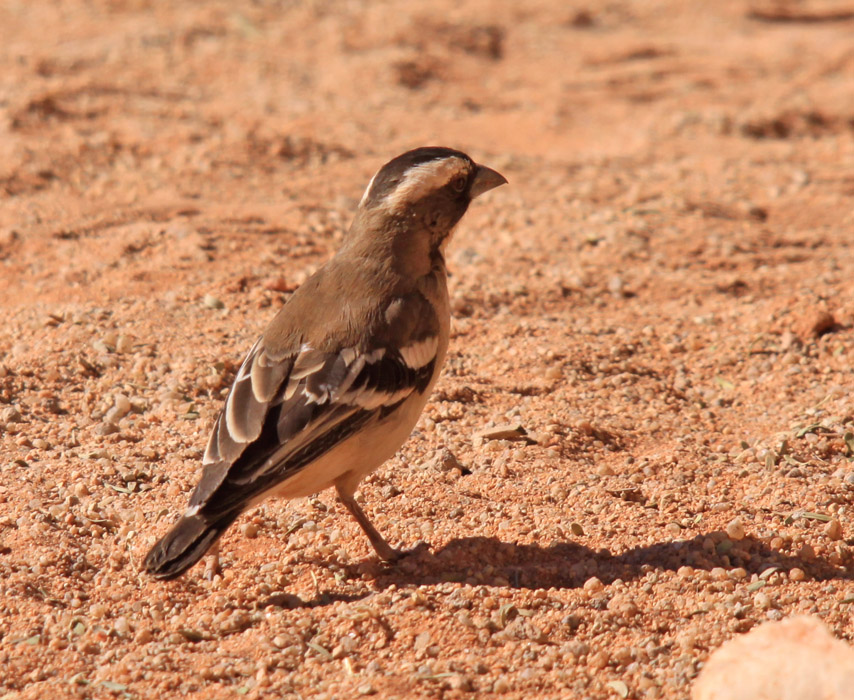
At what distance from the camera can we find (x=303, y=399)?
4832mm

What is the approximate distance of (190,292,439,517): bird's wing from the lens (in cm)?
457

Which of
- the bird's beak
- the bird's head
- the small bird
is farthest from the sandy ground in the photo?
the bird's beak

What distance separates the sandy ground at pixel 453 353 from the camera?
4.52 metres

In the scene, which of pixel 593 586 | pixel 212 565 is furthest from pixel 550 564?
pixel 212 565

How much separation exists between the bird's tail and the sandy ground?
0.33 m

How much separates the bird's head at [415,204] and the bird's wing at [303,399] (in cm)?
45

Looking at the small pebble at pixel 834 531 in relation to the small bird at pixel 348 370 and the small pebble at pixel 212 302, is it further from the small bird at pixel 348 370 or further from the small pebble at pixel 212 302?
the small pebble at pixel 212 302

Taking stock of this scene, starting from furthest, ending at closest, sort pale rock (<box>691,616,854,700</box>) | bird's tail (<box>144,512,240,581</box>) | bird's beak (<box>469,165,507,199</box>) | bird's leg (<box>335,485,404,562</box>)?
bird's beak (<box>469,165,507,199</box>) < bird's leg (<box>335,485,404,562</box>) < bird's tail (<box>144,512,240,581</box>) < pale rock (<box>691,616,854,700</box>)

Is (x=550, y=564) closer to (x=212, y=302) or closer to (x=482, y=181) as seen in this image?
(x=482, y=181)

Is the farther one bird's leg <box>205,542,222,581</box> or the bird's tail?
bird's leg <box>205,542,222,581</box>

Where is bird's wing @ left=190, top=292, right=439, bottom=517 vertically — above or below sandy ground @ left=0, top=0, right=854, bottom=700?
above

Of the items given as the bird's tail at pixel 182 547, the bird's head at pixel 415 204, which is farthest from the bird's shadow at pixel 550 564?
the bird's head at pixel 415 204

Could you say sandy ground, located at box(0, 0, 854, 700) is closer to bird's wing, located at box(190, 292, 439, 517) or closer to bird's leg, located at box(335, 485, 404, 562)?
bird's leg, located at box(335, 485, 404, 562)

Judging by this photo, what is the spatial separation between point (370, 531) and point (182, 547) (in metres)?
0.98
